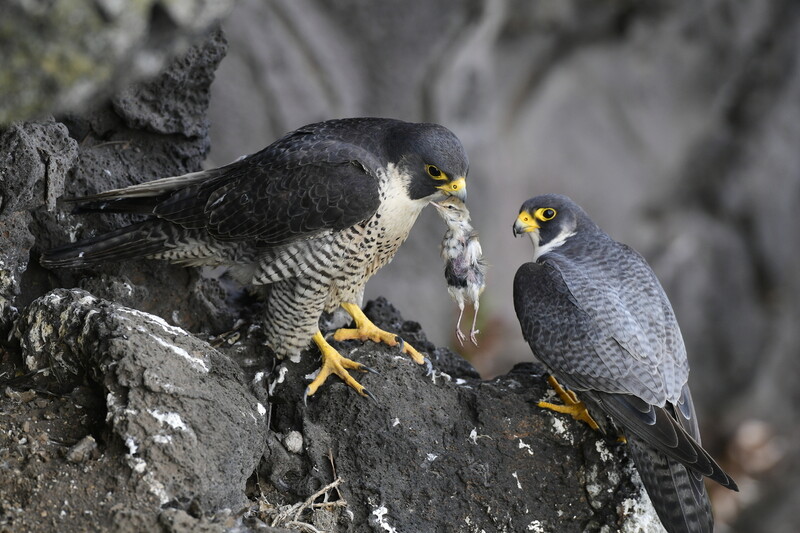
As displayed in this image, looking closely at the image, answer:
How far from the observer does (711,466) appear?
3281 mm

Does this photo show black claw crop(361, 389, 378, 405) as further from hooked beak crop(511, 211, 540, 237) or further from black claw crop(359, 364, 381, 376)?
hooked beak crop(511, 211, 540, 237)

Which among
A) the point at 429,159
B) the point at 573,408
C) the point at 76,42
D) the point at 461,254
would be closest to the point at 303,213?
the point at 429,159

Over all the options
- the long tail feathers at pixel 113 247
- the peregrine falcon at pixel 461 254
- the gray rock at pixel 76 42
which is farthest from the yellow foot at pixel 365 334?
the gray rock at pixel 76 42

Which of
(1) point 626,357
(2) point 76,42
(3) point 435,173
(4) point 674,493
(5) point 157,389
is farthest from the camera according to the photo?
(3) point 435,173

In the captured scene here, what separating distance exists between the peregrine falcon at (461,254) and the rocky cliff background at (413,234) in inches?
14.8

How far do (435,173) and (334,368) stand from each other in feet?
3.45

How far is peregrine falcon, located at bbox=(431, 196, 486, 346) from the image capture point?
4199 mm

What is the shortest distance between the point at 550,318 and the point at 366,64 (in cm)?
389

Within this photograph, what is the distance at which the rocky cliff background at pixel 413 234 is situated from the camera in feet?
9.57

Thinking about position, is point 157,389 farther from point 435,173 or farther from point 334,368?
point 435,173

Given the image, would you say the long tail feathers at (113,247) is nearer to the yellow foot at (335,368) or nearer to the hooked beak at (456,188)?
the yellow foot at (335,368)

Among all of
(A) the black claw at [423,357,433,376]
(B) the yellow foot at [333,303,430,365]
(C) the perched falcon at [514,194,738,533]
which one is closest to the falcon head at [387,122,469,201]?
(C) the perched falcon at [514,194,738,533]

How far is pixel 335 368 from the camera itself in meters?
3.92

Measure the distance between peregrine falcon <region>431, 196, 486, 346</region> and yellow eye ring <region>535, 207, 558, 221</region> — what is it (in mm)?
415
